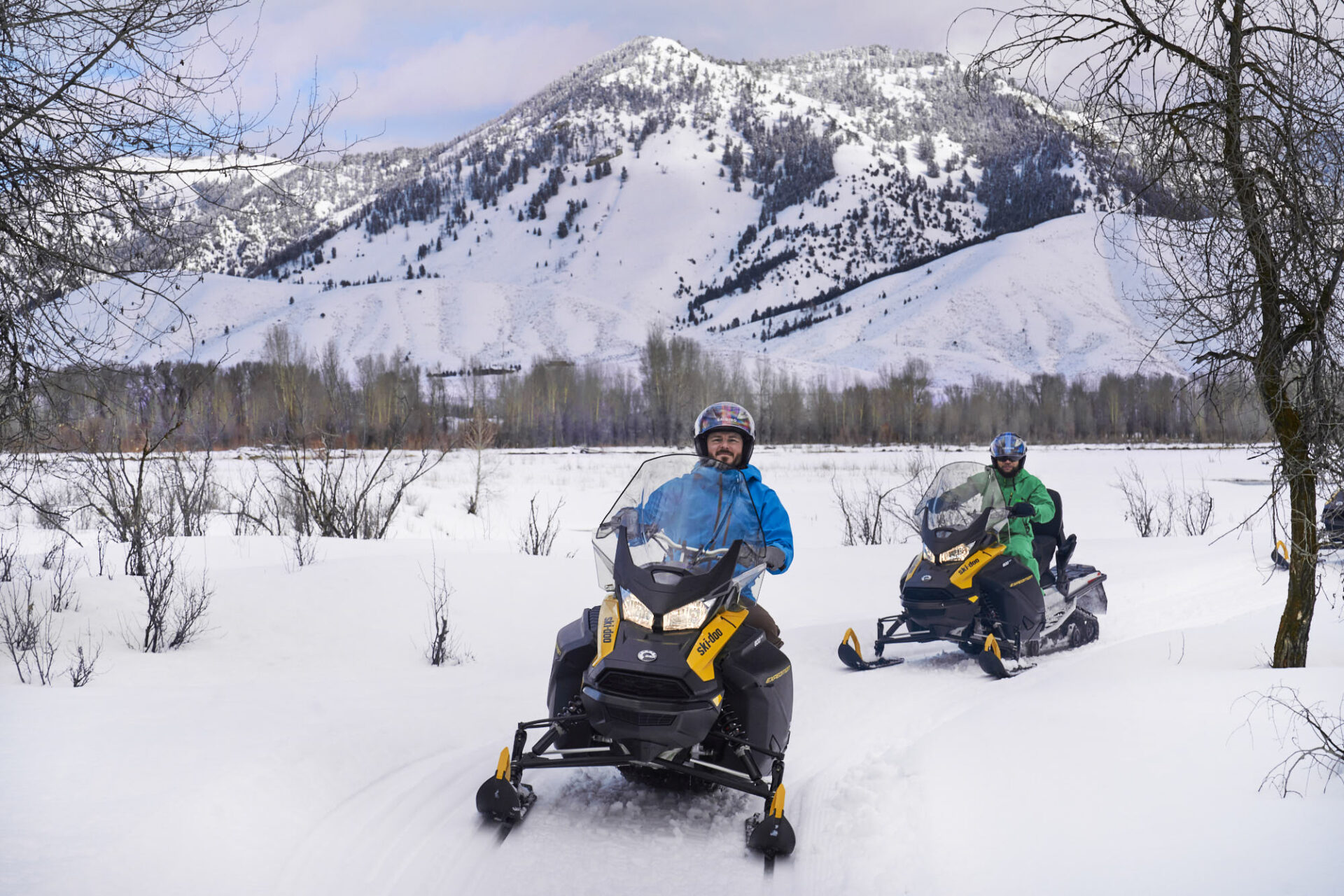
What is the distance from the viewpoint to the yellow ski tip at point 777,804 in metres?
4.11

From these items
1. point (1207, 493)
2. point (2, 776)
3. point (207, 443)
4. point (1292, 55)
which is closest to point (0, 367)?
point (2, 776)

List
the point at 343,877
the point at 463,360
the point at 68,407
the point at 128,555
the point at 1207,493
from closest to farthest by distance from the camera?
the point at 343,877, the point at 68,407, the point at 128,555, the point at 1207,493, the point at 463,360

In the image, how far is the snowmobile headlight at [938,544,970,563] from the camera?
785 cm

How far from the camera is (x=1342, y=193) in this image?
5.29 m

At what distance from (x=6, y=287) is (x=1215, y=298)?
24.5ft

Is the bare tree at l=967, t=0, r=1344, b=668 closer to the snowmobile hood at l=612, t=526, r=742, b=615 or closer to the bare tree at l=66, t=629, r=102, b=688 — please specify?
the snowmobile hood at l=612, t=526, r=742, b=615

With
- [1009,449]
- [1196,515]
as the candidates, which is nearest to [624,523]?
[1009,449]

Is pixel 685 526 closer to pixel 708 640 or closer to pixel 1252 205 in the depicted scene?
pixel 708 640

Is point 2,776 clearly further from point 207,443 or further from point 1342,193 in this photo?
point 207,443

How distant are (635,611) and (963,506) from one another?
4.71m

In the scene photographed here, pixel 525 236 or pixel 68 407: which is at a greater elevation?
pixel 525 236

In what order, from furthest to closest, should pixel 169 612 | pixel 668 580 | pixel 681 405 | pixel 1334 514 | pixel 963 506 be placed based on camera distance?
pixel 681 405 < pixel 169 612 < pixel 963 506 < pixel 1334 514 < pixel 668 580

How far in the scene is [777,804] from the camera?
4.15m

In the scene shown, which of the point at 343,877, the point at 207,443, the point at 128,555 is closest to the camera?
the point at 343,877
